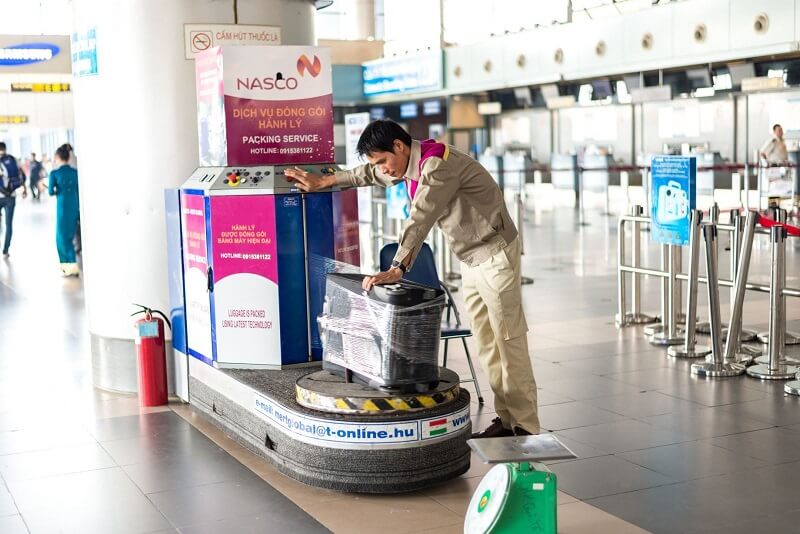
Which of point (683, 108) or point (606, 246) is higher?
point (683, 108)

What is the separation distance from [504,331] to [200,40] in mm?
2680

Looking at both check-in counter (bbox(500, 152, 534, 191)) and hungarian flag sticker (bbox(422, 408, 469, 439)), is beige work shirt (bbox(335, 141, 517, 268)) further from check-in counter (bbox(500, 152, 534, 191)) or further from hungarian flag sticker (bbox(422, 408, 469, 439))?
check-in counter (bbox(500, 152, 534, 191))

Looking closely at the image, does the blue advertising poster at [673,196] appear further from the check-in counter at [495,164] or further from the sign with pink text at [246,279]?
the check-in counter at [495,164]

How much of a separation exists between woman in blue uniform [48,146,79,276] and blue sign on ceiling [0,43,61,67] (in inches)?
180

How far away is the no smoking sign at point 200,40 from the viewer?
593 centimetres

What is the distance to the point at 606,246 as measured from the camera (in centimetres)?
1402

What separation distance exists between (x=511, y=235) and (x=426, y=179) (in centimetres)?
53

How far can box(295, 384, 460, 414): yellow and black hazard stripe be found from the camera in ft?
13.9

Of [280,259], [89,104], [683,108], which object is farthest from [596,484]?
[683,108]

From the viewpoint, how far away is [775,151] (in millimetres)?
16078

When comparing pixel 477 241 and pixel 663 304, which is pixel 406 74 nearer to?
pixel 663 304

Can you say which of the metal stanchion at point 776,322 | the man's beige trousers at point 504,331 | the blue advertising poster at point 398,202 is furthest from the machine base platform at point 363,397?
the blue advertising poster at point 398,202

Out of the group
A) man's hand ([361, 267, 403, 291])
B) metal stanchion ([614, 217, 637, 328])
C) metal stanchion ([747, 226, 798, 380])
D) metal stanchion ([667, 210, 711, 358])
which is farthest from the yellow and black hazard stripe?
metal stanchion ([614, 217, 637, 328])

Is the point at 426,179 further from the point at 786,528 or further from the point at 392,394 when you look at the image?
the point at 786,528
